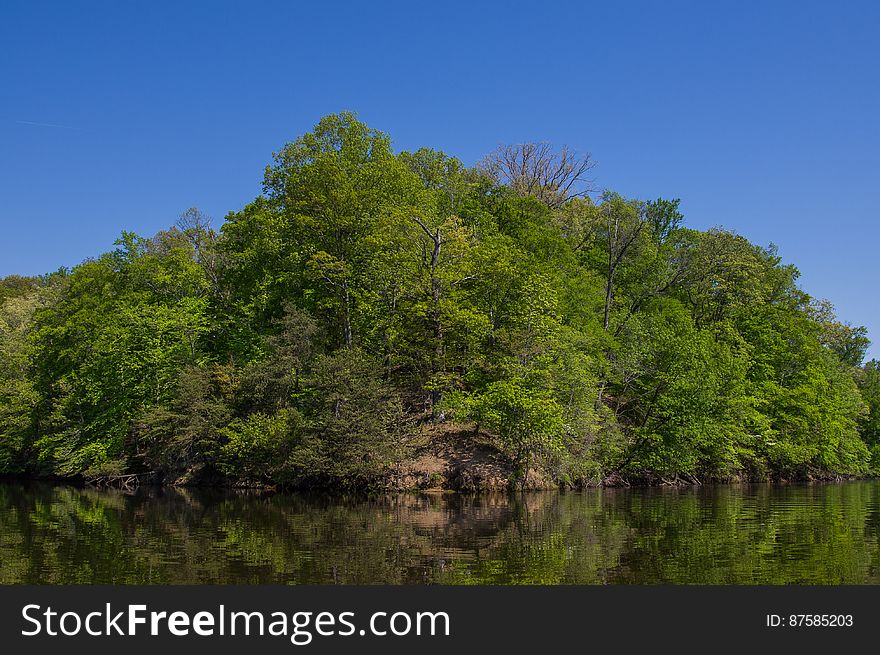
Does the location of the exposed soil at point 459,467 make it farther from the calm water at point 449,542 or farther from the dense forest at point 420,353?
the calm water at point 449,542

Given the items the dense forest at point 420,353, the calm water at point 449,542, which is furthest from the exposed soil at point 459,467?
the calm water at point 449,542

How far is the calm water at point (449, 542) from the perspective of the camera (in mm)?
14203

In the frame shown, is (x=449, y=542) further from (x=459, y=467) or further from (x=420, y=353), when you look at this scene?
(x=420, y=353)

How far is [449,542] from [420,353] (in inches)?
956

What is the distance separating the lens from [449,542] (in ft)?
62.4

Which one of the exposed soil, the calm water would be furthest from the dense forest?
the calm water

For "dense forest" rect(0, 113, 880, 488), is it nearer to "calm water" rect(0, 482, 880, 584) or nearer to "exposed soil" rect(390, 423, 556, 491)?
"exposed soil" rect(390, 423, 556, 491)

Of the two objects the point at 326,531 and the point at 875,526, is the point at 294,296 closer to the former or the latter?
the point at 326,531

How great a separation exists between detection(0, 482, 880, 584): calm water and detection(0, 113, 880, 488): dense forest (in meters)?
7.28

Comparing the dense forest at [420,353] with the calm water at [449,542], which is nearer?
the calm water at [449,542]

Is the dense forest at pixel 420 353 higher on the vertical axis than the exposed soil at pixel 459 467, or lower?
higher

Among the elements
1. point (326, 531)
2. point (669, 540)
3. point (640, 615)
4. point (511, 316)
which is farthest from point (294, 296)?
point (640, 615)

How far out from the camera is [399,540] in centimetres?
1975

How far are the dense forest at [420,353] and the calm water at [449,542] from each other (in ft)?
23.9
